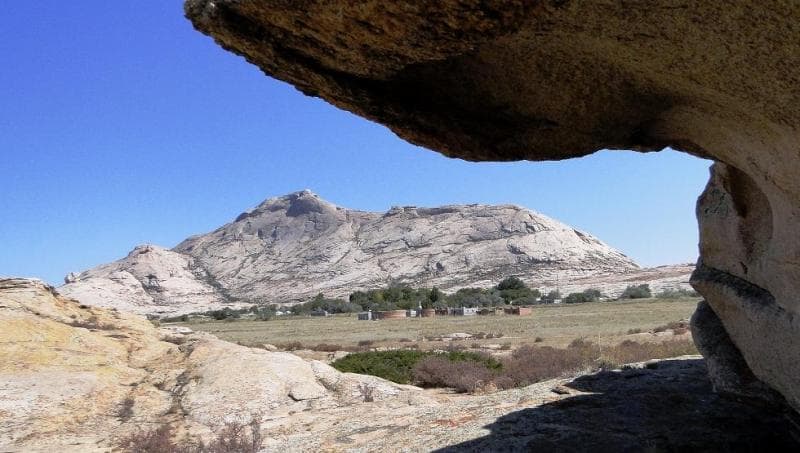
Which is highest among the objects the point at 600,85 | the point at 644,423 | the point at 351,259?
the point at 351,259

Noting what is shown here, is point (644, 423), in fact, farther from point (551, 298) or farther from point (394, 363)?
point (551, 298)

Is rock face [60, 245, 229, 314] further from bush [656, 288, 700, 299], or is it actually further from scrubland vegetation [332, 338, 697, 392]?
scrubland vegetation [332, 338, 697, 392]

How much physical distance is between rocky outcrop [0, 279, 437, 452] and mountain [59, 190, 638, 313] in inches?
3055

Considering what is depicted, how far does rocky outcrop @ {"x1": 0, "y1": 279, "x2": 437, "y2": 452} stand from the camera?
904cm

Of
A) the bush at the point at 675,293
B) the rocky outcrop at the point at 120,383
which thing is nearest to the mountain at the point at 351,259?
the bush at the point at 675,293

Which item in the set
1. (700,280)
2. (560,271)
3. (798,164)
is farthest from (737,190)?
(560,271)

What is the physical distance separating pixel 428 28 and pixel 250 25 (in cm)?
114

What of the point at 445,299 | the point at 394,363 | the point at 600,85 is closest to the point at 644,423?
the point at 600,85

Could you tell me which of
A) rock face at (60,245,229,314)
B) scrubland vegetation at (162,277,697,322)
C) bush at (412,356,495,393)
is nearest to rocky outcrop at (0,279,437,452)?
bush at (412,356,495,393)

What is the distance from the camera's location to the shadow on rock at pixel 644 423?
5766mm

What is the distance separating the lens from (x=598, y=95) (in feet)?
13.8

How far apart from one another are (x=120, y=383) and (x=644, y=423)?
27.7 ft

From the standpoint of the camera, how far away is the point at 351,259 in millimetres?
117125

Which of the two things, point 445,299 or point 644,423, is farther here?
point 445,299
